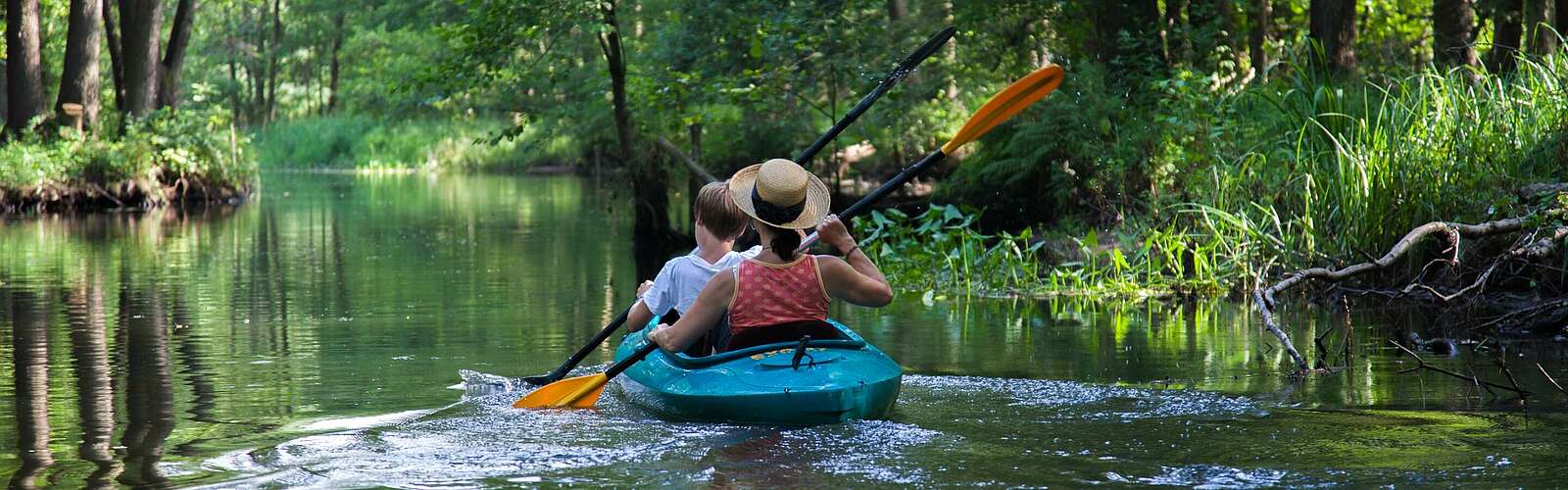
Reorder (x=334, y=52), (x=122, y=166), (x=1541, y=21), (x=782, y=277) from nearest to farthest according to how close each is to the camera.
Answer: (x=782, y=277)
(x=1541, y=21)
(x=122, y=166)
(x=334, y=52)

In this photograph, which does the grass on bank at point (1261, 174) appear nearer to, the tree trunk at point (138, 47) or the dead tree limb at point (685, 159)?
the dead tree limb at point (685, 159)

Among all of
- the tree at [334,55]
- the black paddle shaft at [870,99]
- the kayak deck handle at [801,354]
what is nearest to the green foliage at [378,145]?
the tree at [334,55]

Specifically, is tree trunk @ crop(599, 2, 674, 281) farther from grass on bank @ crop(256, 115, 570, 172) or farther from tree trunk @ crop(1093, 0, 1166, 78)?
grass on bank @ crop(256, 115, 570, 172)

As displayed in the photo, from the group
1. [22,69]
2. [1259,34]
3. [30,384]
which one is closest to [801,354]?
[30,384]

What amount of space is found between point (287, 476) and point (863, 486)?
1.72 m

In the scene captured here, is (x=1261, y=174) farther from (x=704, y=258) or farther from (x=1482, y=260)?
(x=704, y=258)

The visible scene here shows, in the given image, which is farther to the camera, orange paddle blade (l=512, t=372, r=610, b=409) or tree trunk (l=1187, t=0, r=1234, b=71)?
tree trunk (l=1187, t=0, r=1234, b=71)

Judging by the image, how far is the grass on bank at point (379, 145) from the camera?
43625mm

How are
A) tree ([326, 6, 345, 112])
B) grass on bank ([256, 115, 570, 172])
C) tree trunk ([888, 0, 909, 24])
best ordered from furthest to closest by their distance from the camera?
tree ([326, 6, 345, 112]), grass on bank ([256, 115, 570, 172]), tree trunk ([888, 0, 909, 24])

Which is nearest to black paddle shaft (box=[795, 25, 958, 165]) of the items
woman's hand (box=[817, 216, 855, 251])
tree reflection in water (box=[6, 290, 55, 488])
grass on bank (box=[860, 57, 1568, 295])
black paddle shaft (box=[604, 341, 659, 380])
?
black paddle shaft (box=[604, 341, 659, 380])

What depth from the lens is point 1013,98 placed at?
25.7 feet

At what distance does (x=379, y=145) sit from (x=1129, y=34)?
115 ft

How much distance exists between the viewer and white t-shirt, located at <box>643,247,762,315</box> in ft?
21.9

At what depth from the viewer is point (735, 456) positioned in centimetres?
549
